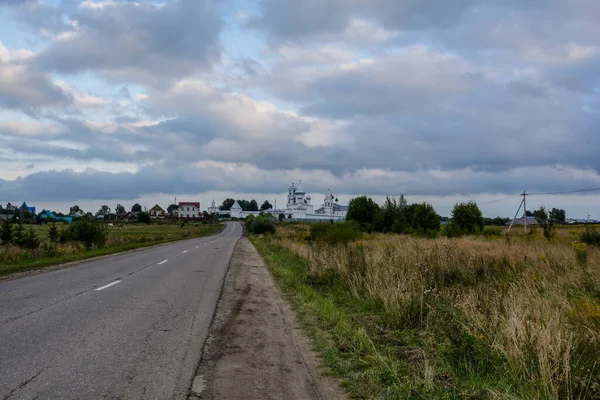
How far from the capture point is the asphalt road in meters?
5.39

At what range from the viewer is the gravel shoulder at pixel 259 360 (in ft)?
18.3

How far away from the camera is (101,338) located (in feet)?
24.6

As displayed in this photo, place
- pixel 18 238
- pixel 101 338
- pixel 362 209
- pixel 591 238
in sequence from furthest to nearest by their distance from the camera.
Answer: pixel 362 209 → pixel 18 238 → pixel 591 238 → pixel 101 338

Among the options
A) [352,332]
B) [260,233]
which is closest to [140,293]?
[352,332]

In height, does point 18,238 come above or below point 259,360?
above

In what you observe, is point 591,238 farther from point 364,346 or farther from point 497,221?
point 497,221

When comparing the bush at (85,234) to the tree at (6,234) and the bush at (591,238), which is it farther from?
the bush at (591,238)

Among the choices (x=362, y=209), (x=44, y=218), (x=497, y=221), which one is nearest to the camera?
(x=362, y=209)

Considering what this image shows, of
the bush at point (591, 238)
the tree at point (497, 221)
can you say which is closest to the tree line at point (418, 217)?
the bush at point (591, 238)

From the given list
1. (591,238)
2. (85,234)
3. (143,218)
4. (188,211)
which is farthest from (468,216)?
(188,211)

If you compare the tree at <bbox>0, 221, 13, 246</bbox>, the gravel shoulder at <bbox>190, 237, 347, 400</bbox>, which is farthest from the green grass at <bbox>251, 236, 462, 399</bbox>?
the tree at <bbox>0, 221, 13, 246</bbox>

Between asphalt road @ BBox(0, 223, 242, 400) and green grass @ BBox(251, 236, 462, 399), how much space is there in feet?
6.36

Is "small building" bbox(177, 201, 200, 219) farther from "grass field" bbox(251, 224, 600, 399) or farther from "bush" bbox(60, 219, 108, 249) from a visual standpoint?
"grass field" bbox(251, 224, 600, 399)

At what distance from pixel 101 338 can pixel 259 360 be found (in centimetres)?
251
